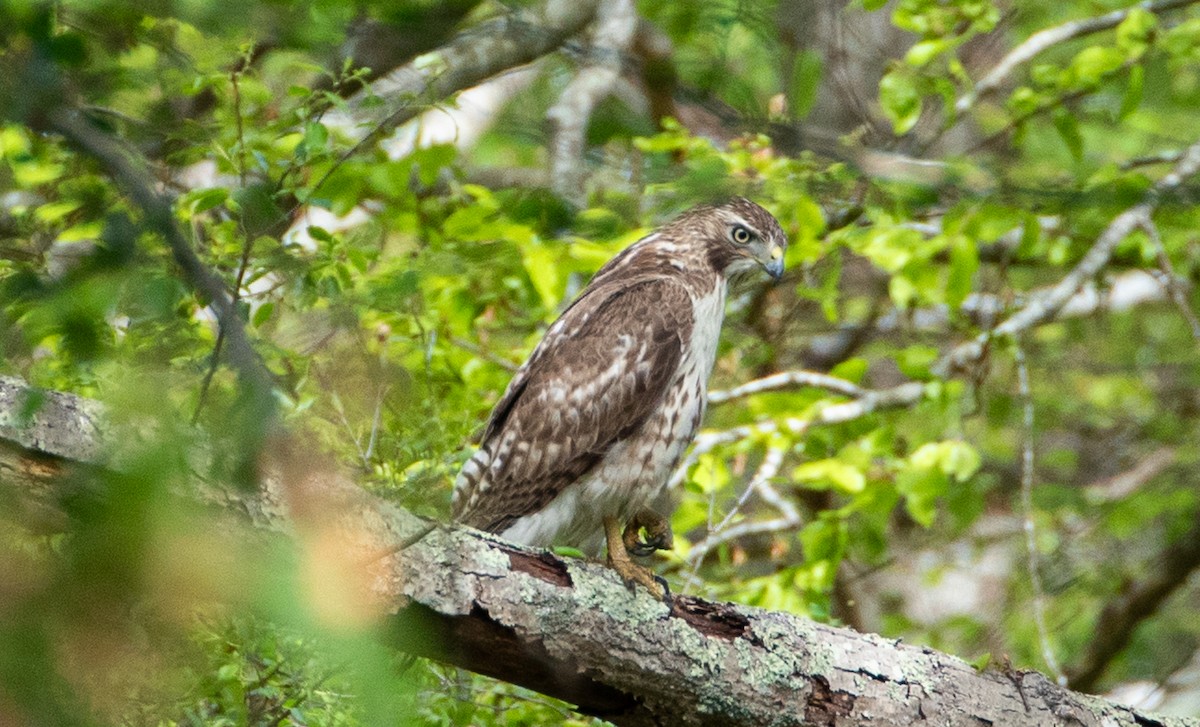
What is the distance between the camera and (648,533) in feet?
12.9

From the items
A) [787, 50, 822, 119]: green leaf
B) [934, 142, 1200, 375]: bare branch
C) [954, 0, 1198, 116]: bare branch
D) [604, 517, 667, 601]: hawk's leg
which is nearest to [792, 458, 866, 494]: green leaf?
[934, 142, 1200, 375]: bare branch

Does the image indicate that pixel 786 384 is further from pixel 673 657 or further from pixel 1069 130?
pixel 673 657

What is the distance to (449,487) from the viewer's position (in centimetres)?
378

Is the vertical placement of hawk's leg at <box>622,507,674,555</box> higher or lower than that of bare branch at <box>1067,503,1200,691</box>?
lower

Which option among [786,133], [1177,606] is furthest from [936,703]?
[1177,606]

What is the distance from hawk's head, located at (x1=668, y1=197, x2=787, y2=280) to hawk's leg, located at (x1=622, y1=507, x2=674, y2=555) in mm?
1000

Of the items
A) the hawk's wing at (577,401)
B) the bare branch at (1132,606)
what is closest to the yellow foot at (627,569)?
the hawk's wing at (577,401)

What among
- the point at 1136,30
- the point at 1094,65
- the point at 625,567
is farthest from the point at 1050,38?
the point at 625,567

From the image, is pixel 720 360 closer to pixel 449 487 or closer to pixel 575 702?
pixel 449 487

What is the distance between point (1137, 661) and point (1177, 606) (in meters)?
0.52

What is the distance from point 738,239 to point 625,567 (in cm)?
168

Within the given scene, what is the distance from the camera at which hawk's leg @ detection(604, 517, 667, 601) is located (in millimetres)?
2936

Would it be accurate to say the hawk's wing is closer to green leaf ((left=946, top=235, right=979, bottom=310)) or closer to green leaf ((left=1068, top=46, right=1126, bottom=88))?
green leaf ((left=946, top=235, right=979, bottom=310))

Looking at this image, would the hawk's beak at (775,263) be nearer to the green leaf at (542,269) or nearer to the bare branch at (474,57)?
the green leaf at (542,269)
